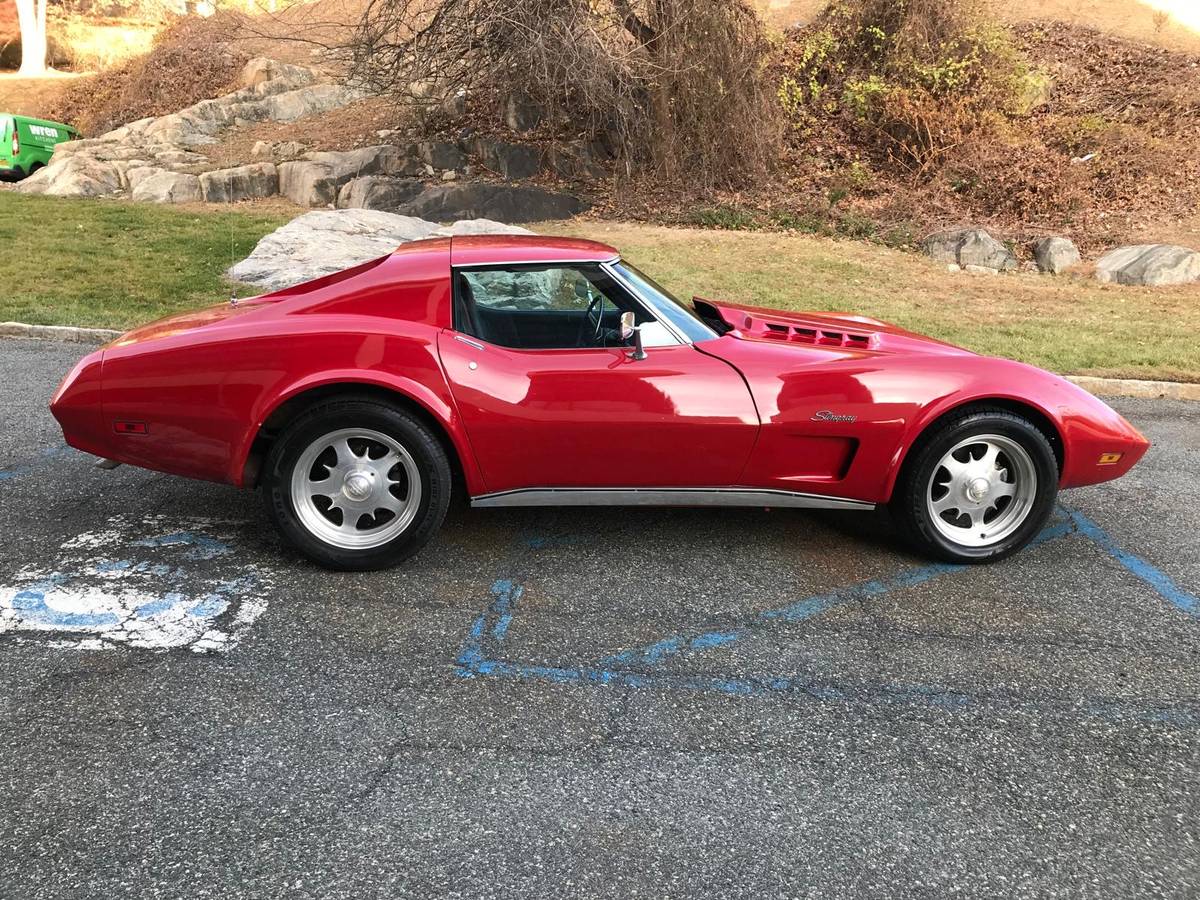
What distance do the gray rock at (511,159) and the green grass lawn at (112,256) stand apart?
3974 mm

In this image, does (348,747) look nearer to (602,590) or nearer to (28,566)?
(602,590)

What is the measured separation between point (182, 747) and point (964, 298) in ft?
34.2

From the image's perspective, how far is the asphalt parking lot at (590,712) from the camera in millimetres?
2154

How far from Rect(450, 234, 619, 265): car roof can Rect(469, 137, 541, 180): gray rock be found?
43.6 feet

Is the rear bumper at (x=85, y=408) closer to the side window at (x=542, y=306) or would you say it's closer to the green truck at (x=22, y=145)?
the side window at (x=542, y=306)

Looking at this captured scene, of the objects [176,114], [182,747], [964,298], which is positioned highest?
[176,114]

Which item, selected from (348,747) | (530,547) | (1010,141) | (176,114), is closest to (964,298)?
(1010,141)

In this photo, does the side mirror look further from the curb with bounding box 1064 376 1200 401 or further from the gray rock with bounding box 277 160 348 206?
the gray rock with bounding box 277 160 348 206

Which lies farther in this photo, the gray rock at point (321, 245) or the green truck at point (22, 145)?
the green truck at point (22, 145)

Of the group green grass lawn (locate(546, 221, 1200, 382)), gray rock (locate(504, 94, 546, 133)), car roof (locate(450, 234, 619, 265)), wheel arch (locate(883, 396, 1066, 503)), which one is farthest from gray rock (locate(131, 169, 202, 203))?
wheel arch (locate(883, 396, 1066, 503))

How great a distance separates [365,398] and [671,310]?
1.29 meters

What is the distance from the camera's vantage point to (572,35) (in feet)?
43.9

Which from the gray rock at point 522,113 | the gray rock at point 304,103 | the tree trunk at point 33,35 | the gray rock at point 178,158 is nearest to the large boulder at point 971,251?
the gray rock at point 522,113

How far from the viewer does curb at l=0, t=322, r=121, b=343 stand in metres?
7.85
